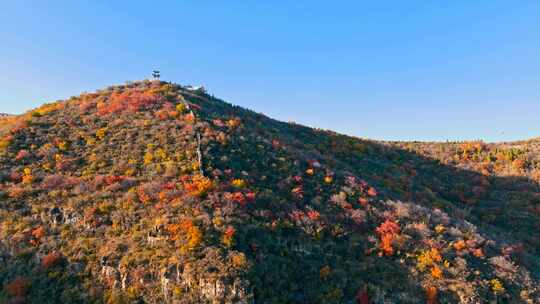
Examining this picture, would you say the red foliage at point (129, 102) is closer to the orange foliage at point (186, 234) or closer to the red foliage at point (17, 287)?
the orange foliage at point (186, 234)

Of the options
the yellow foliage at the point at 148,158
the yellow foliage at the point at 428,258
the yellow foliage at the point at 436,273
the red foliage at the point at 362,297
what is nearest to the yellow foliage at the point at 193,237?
the red foliage at the point at 362,297

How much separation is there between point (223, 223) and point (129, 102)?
31.1 metres

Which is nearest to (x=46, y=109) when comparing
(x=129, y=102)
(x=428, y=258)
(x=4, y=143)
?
(x=129, y=102)

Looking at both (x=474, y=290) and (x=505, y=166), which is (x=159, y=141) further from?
(x=505, y=166)

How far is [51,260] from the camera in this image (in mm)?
20078

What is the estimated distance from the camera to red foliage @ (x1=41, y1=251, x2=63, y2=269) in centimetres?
1995

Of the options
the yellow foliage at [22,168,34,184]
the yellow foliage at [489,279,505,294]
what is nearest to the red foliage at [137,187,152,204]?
the yellow foliage at [22,168,34,184]

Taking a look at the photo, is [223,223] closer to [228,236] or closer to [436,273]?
[228,236]

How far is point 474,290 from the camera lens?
19.7 metres

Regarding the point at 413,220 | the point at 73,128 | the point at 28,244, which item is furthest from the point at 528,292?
the point at 73,128

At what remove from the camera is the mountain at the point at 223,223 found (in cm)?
1894

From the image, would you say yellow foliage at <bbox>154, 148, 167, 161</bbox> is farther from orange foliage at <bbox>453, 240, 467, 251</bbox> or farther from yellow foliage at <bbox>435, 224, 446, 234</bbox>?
orange foliage at <bbox>453, 240, 467, 251</bbox>

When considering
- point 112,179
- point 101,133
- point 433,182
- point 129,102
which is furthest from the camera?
point 129,102

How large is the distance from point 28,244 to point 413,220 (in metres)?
30.1
